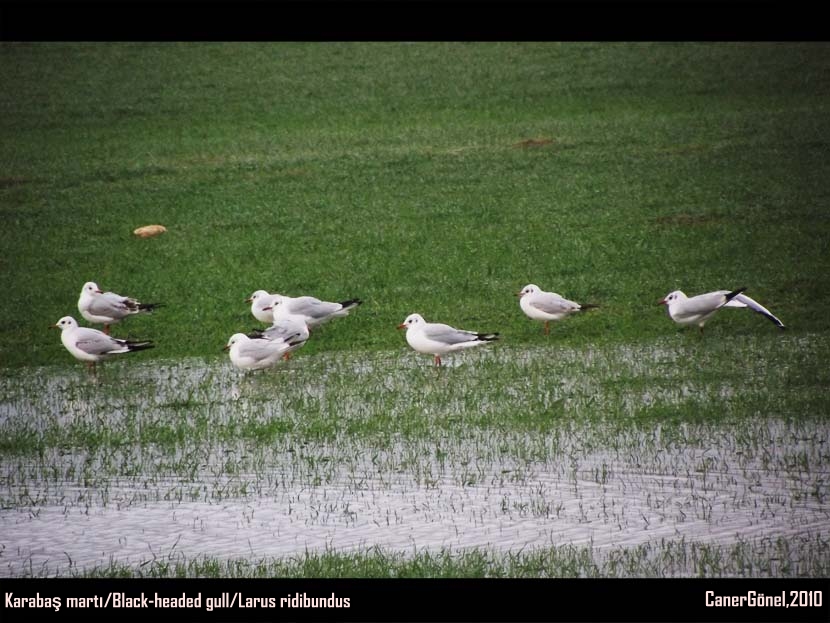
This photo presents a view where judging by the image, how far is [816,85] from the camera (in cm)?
3553

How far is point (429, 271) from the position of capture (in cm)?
2250

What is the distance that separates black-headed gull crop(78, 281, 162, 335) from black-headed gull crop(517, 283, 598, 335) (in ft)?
18.8

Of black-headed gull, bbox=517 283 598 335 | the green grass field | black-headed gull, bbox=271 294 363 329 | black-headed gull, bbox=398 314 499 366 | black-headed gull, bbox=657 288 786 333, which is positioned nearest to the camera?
the green grass field

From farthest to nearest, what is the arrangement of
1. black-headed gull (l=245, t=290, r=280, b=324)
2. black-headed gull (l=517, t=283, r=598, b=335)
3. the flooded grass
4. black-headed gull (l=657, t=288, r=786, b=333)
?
black-headed gull (l=245, t=290, r=280, b=324)
black-headed gull (l=517, t=283, r=598, b=335)
black-headed gull (l=657, t=288, r=786, b=333)
the flooded grass

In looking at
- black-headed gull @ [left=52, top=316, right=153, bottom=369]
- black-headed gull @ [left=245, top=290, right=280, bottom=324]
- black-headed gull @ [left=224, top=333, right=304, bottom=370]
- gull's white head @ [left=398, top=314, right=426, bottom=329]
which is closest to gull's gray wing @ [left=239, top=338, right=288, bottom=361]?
black-headed gull @ [left=224, top=333, right=304, bottom=370]

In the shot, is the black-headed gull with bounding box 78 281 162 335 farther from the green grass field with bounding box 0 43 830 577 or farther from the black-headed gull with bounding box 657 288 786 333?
the black-headed gull with bounding box 657 288 786 333

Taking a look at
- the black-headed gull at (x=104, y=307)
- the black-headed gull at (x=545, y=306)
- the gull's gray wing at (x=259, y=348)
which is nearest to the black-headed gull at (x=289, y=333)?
the gull's gray wing at (x=259, y=348)

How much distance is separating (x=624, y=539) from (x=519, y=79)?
29.0 m

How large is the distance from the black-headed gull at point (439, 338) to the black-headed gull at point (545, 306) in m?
1.18

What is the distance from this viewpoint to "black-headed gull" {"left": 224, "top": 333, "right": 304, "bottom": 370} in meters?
17.2

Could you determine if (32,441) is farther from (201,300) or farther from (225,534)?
(201,300)

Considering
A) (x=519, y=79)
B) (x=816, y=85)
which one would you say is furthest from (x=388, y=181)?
(x=816, y=85)

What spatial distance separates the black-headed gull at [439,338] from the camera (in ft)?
56.9

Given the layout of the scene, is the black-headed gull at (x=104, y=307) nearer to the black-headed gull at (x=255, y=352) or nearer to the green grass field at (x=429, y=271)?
the green grass field at (x=429, y=271)
